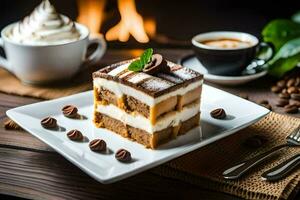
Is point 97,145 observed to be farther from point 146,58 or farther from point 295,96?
point 295,96

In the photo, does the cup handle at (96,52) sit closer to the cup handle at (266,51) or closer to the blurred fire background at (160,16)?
the blurred fire background at (160,16)

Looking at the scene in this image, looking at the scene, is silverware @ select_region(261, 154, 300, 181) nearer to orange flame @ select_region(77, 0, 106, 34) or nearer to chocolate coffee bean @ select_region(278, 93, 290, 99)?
chocolate coffee bean @ select_region(278, 93, 290, 99)

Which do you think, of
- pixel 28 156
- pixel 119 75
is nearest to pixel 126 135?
pixel 119 75

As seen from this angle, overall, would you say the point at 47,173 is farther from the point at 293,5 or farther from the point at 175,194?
the point at 293,5

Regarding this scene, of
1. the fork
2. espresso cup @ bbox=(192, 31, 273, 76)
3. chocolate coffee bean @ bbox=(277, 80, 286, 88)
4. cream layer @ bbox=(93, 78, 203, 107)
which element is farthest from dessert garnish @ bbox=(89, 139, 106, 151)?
chocolate coffee bean @ bbox=(277, 80, 286, 88)

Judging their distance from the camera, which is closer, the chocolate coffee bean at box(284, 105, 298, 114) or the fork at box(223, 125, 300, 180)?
the fork at box(223, 125, 300, 180)
